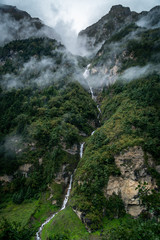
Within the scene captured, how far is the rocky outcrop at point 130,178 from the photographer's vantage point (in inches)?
1586

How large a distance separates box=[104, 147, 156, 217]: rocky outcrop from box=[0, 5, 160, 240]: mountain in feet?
0.82

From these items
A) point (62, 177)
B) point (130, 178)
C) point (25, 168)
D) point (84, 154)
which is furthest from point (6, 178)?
point (130, 178)

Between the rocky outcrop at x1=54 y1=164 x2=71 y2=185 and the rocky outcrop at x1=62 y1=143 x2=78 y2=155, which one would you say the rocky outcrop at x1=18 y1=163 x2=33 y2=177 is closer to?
the rocky outcrop at x1=54 y1=164 x2=71 y2=185

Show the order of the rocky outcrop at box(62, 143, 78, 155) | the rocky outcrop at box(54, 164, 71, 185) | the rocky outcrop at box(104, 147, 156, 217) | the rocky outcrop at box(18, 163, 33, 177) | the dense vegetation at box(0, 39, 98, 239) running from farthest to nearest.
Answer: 1. the rocky outcrop at box(62, 143, 78, 155)
2. the rocky outcrop at box(18, 163, 33, 177)
3. the rocky outcrop at box(54, 164, 71, 185)
4. the dense vegetation at box(0, 39, 98, 239)
5. the rocky outcrop at box(104, 147, 156, 217)

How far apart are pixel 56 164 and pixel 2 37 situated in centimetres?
20992

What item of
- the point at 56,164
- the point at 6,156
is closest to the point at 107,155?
the point at 56,164

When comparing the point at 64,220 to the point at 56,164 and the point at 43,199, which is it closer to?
the point at 43,199

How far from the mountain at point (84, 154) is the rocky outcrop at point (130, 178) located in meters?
0.25

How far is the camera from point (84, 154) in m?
59.8

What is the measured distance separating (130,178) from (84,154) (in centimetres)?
2088

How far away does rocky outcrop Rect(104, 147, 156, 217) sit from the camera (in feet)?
132

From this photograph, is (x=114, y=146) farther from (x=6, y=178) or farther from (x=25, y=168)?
(x=6, y=178)

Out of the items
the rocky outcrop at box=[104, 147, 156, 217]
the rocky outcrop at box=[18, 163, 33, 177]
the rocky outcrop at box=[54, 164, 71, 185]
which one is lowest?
the rocky outcrop at box=[104, 147, 156, 217]

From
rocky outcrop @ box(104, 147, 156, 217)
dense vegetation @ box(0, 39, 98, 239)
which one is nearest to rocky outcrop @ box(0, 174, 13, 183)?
dense vegetation @ box(0, 39, 98, 239)
